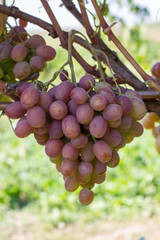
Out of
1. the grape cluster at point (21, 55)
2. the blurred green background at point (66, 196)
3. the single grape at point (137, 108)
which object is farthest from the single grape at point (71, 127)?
the blurred green background at point (66, 196)

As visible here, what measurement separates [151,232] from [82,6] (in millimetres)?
2390

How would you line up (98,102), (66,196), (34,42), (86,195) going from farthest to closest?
(66,196) < (34,42) < (86,195) < (98,102)

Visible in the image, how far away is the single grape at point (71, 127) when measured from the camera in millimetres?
542

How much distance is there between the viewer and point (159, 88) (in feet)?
2.29

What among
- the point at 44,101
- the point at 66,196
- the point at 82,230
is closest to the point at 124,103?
the point at 44,101

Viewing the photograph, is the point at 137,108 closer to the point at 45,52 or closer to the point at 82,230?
the point at 45,52

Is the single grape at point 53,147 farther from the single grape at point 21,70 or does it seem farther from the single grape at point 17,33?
the single grape at point 17,33

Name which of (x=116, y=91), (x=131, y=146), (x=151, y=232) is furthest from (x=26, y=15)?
(x=131, y=146)

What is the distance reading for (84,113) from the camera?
21.2 inches

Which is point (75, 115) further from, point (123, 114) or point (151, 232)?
point (151, 232)

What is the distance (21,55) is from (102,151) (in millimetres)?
313

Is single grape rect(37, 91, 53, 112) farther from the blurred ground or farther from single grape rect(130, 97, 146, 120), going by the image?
the blurred ground

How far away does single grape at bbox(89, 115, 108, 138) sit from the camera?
0.54m

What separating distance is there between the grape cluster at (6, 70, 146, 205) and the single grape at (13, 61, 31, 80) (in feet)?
0.36
